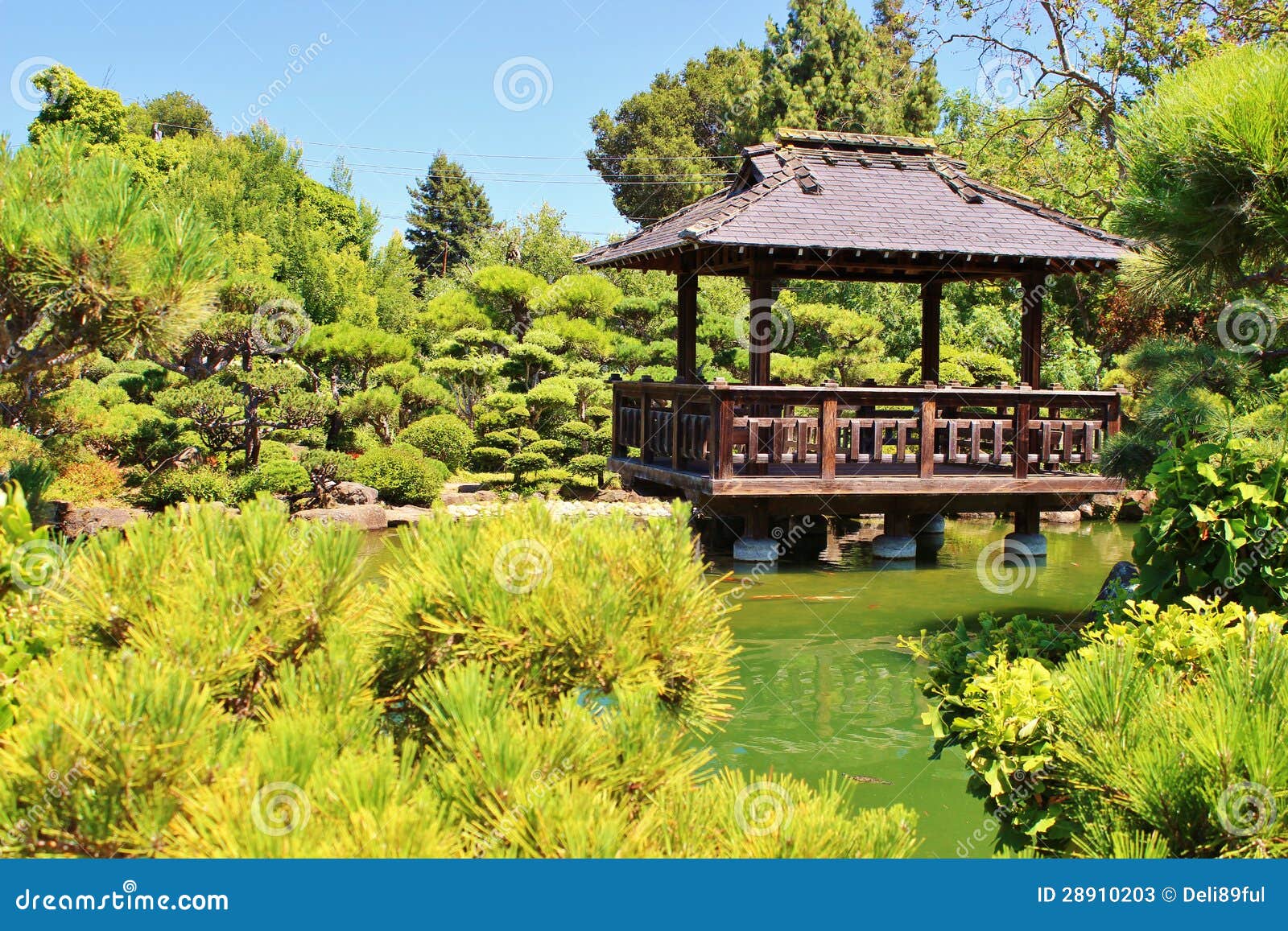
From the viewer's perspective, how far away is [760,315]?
1055 centimetres

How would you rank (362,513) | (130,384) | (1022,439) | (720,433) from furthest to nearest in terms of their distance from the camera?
(130,384) < (362,513) < (1022,439) < (720,433)

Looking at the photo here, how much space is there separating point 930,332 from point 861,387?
2421mm

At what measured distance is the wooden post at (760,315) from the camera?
1053cm

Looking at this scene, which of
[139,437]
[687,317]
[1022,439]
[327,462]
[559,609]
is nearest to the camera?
[559,609]

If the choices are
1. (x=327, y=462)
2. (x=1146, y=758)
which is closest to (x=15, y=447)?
(x=327, y=462)

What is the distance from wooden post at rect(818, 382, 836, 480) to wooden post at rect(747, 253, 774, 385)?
875 mm

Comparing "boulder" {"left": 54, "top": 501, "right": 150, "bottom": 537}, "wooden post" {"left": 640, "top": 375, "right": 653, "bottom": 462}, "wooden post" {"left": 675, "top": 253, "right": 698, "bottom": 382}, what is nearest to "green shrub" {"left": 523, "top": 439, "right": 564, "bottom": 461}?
"wooden post" {"left": 640, "top": 375, "right": 653, "bottom": 462}

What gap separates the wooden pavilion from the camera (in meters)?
10.3

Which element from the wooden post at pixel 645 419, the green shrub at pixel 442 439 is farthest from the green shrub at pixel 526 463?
the wooden post at pixel 645 419

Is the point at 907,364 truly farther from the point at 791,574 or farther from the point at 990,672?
the point at 990,672

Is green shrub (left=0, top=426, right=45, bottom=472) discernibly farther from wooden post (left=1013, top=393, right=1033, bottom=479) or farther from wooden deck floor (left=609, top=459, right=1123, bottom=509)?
wooden post (left=1013, top=393, right=1033, bottom=479)

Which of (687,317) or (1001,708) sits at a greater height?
(687,317)

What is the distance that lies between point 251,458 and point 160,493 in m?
1.59

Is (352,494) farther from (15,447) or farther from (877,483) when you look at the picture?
(877,483)
